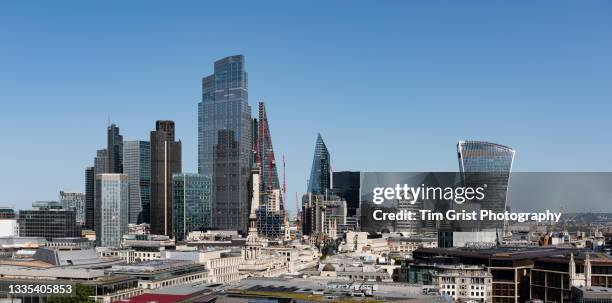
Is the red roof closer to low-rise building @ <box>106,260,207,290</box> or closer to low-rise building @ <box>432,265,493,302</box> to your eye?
low-rise building @ <box>106,260,207,290</box>

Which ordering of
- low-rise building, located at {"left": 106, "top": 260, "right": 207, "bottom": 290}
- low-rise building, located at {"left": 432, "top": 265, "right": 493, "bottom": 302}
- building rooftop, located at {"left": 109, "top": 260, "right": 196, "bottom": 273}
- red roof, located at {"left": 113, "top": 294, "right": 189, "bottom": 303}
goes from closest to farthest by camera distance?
1. red roof, located at {"left": 113, "top": 294, "right": 189, "bottom": 303}
2. low-rise building, located at {"left": 432, "top": 265, "right": 493, "bottom": 302}
3. low-rise building, located at {"left": 106, "top": 260, "right": 207, "bottom": 290}
4. building rooftop, located at {"left": 109, "top": 260, "right": 196, "bottom": 273}

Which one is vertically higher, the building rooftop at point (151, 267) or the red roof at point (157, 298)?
the red roof at point (157, 298)

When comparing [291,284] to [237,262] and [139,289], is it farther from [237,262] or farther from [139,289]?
[237,262]

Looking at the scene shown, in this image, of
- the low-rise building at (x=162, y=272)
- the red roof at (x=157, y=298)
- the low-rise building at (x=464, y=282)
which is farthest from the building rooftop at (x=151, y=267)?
the low-rise building at (x=464, y=282)

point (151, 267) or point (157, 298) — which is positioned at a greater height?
point (157, 298)

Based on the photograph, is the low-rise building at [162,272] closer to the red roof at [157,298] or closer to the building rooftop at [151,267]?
the building rooftop at [151,267]

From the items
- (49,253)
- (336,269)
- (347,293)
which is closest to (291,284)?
(347,293)

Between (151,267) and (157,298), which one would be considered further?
(151,267)

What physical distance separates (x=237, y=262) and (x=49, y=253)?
38.0 meters

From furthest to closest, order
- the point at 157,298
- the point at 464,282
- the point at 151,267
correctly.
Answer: the point at 151,267
the point at 464,282
the point at 157,298

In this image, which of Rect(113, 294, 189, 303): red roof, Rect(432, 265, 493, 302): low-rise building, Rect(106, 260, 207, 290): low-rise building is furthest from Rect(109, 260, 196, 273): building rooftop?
Rect(432, 265, 493, 302): low-rise building

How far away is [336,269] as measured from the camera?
133250 mm

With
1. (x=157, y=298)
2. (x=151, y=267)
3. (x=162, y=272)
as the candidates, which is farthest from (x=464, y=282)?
(x=151, y=267)

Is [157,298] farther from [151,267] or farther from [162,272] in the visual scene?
[151,267]
